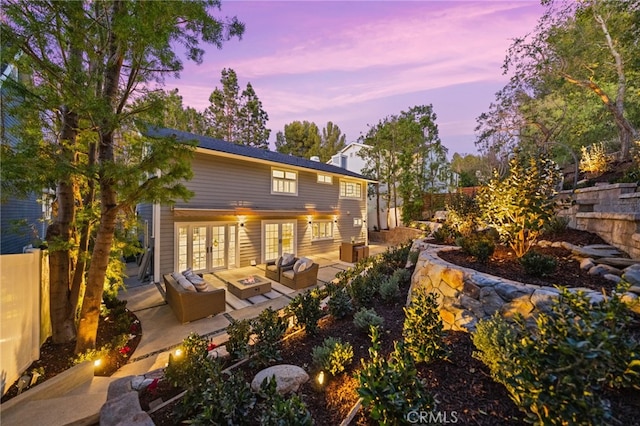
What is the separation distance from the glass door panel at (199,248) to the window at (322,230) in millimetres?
5186

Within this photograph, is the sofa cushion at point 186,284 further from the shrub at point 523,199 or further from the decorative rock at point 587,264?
the decorative rock at point 587,264

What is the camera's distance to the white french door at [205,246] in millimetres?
8133

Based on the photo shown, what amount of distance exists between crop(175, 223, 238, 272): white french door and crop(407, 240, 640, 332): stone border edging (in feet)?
24.5

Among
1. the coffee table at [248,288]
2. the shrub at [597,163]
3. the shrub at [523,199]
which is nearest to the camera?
the shrub at [523,199]

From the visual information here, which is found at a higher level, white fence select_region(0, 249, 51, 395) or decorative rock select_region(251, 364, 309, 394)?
white fence select_region(0, 249, 51, 395)

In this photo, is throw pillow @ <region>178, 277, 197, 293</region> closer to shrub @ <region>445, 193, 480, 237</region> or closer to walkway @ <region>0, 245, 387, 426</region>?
walkway @ <region>0, 245, 387, 426</region>

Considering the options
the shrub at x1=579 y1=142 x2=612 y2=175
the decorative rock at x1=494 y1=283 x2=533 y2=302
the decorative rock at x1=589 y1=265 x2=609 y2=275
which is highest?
the shrub at x1=579 y1=142 x2=612 y2=175

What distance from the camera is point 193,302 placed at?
5.11 metres

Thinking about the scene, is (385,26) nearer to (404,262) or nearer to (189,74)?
(189,74)

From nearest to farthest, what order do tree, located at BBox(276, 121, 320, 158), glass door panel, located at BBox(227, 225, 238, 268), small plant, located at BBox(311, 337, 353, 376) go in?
small plant, located at BBox(311, 337, 353, 376), glass door panel, located at BBox(227, 225, 238, 268), tree, located at BBox(276, 121, 320, 158)

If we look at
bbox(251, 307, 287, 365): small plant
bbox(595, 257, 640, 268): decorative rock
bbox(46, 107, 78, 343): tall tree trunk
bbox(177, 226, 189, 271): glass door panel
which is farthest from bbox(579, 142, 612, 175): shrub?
A: bbox(177, 226, 189, 271): glass door panel

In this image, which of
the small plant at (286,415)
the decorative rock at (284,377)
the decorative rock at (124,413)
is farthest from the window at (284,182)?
the small plant at (286,415)

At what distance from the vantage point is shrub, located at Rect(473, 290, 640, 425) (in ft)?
4.35

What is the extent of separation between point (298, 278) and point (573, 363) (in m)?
6.25
